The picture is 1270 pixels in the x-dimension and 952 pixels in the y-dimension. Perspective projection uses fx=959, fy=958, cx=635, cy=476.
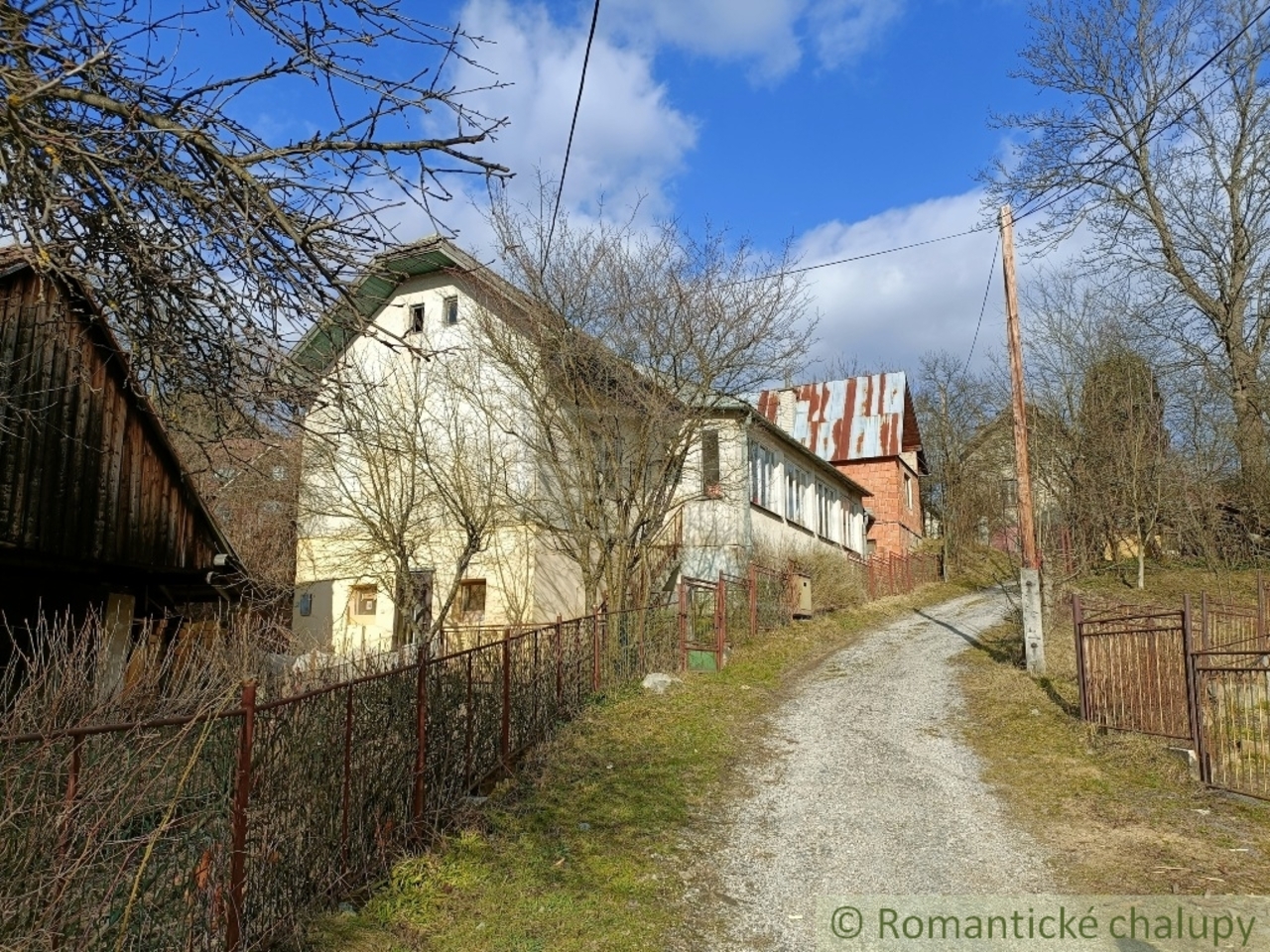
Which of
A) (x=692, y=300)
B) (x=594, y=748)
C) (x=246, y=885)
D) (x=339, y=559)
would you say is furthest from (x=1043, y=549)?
(x=246, y=885)

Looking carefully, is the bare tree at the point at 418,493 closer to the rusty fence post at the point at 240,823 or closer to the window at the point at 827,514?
the rusty fence post at the point at 240,823

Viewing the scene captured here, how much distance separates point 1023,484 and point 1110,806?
7346 millimetres

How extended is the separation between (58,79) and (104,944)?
135 inches

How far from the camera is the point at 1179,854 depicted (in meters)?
7.02

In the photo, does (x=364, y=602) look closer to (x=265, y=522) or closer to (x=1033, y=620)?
(x=265, y=522)

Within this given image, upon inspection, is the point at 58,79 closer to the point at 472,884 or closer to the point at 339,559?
the point at 472,884

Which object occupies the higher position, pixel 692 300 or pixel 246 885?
pixel 692 300

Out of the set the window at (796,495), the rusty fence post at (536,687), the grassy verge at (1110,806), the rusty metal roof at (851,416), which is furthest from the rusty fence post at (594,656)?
the rusty metal roof at (851,416)

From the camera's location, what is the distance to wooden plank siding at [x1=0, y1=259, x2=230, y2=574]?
10.1 m

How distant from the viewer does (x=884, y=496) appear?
35906 millimetres

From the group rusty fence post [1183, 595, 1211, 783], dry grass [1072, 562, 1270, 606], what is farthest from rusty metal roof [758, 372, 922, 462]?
rusty fence post [1183, 595, 1211, 783]

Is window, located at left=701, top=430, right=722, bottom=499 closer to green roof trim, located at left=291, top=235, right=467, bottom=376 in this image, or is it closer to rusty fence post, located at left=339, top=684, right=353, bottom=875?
rusty fence post, located at left=339, top=684, right=353, bottom=875

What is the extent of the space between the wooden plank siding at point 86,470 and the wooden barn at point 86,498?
1 centimetres

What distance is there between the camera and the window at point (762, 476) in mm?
21428
